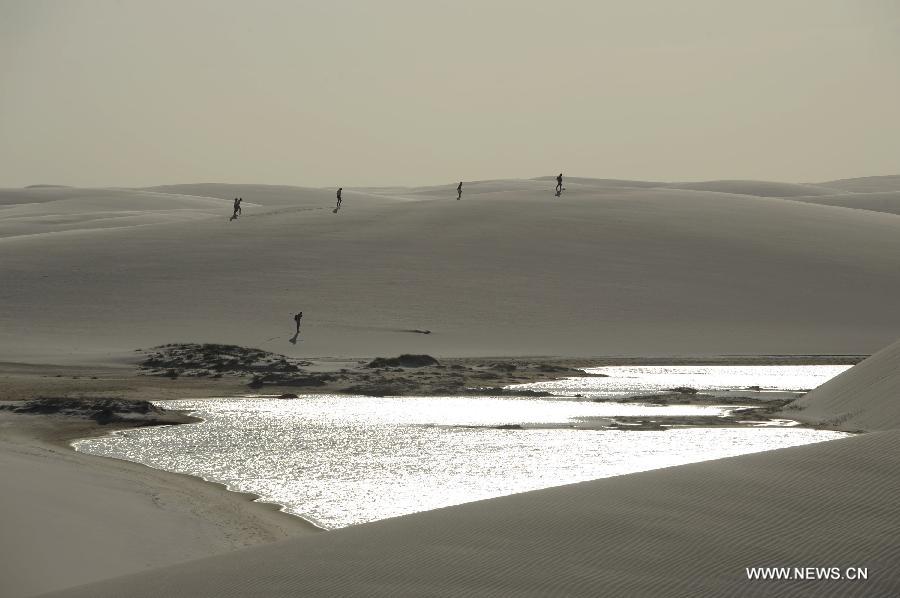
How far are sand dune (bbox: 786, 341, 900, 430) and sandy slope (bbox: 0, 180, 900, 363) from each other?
48.6 ft

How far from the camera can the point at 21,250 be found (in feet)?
149

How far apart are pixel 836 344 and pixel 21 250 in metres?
31.7

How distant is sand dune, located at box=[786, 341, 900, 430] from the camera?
49.8 feet

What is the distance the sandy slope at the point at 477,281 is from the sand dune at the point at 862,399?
14813mm

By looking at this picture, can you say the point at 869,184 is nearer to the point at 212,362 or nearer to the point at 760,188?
the point at 760,188

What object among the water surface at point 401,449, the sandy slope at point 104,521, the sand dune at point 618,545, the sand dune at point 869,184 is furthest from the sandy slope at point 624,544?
the sand dune at point 869,184

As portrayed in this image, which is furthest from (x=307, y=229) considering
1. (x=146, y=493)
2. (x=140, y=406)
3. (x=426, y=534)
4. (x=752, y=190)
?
(x=752, y=190)

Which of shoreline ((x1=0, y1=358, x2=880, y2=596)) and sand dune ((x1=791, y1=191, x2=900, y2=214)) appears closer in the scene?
shoreline ((x1=0, y1=358, x2=880, y2=596))

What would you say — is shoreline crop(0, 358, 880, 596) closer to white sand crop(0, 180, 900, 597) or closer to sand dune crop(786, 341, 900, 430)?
white sand crop(0, 180, 900, 597)

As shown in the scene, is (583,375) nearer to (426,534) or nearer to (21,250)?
(426,534)

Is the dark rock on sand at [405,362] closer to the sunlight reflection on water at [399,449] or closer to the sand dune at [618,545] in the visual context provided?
the sunlight reflection on water at [399,449]

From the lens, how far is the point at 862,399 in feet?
53.4

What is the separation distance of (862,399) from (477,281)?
983 inches

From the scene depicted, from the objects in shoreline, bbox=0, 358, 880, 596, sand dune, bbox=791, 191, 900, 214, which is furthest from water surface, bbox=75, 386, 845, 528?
sand dune, bbox=791, 191, 900, 214
